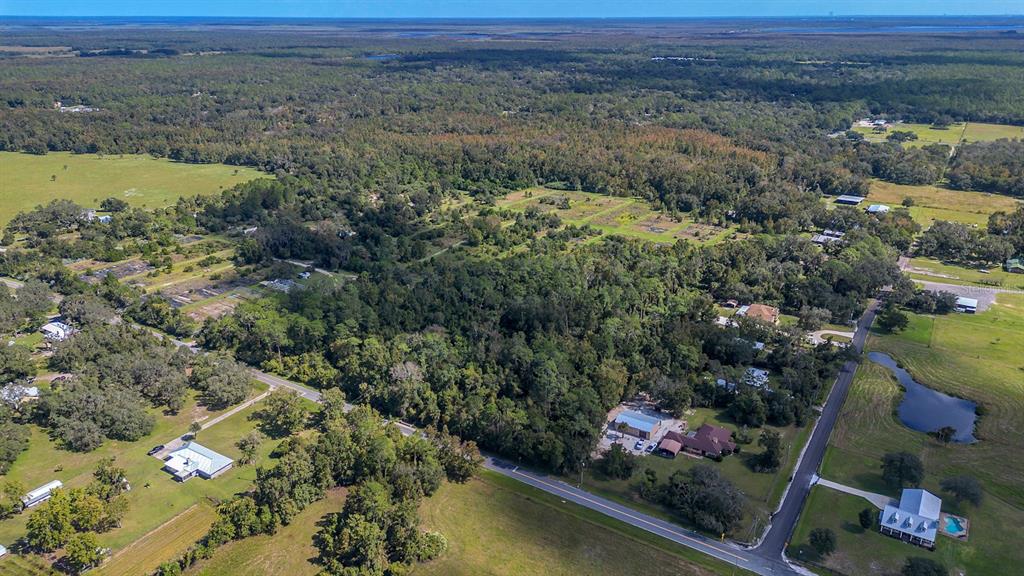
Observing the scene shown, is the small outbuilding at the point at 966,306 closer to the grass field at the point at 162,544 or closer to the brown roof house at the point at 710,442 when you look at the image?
the brown roof house at the point at 710,442

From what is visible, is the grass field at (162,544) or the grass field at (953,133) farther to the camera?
the grass field at (953,133)

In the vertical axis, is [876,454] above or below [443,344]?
below

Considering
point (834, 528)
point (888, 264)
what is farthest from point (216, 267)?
point (888, 264)

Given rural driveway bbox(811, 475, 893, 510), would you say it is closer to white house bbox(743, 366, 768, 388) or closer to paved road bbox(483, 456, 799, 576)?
paved road bbox(483, 456, 799, 576)

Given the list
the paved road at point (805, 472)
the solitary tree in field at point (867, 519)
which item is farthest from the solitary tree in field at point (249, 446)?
the solitary tree in field at point (867, 519)

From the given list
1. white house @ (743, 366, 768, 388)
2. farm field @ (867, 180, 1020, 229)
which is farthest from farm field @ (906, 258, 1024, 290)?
white house @ (743, 366, 768, 388)

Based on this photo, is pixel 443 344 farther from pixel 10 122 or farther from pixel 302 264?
pixel 10 122
